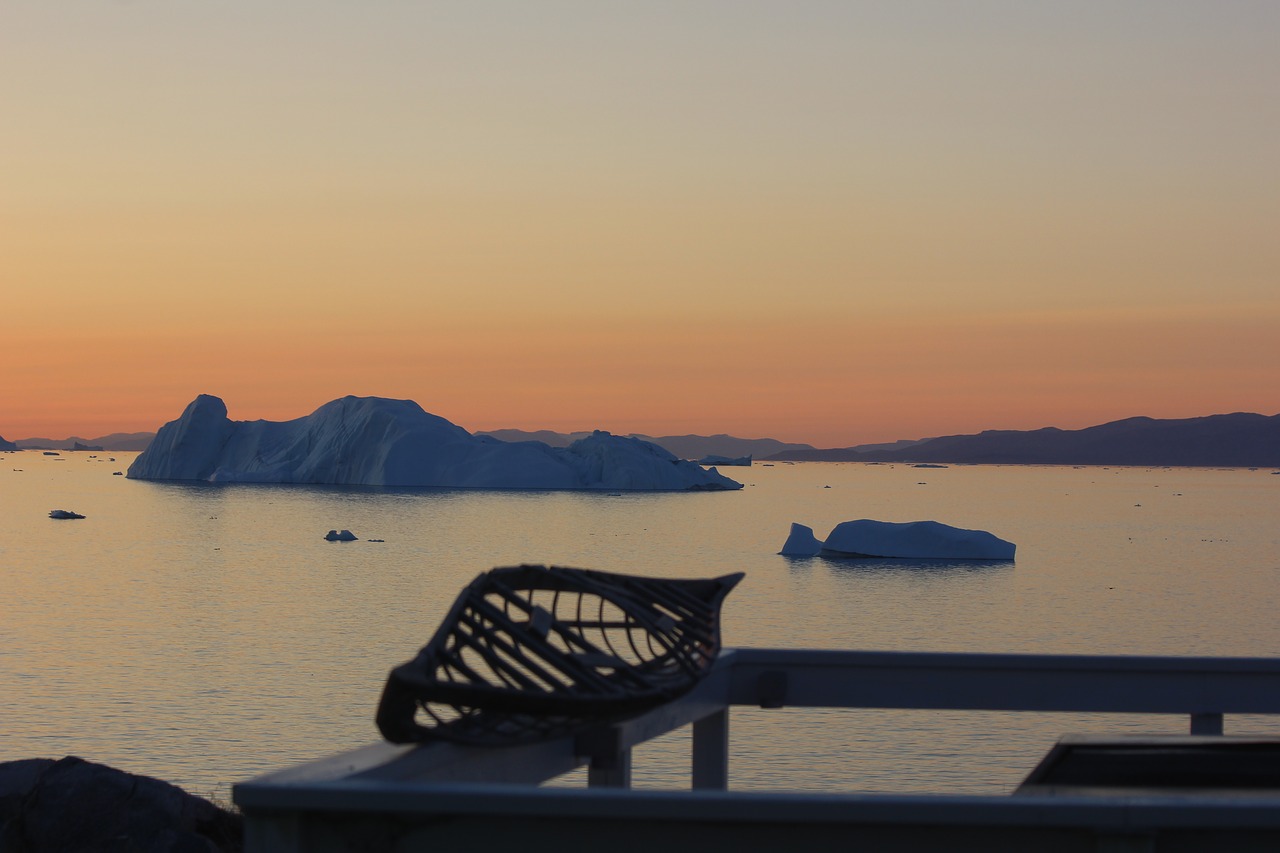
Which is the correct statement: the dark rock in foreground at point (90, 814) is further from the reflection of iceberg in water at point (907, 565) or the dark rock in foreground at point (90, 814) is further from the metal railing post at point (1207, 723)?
the reflection of iceberg in water at point (907, 565)

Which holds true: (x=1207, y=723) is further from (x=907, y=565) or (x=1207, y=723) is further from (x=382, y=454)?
(x=382, y=454)

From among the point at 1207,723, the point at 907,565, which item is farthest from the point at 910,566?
the point at 1207,723

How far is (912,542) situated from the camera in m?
51.7

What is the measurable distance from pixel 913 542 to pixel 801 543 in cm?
455

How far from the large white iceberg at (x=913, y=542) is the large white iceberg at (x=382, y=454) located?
45081 millimetres

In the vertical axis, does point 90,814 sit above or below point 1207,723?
below

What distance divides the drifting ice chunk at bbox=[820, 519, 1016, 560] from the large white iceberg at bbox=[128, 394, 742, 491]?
45387 mm

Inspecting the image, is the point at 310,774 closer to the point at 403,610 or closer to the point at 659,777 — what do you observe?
the point at 659,777

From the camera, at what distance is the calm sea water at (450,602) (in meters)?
21.5

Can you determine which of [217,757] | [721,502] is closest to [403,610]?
[217,757]

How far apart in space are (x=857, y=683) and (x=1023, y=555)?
6052cm

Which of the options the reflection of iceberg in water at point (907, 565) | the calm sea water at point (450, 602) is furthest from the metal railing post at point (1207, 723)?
the reflection of iceberg in water at point (907, 565)

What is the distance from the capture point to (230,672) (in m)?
29.7

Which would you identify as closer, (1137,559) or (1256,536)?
(1137,559)
